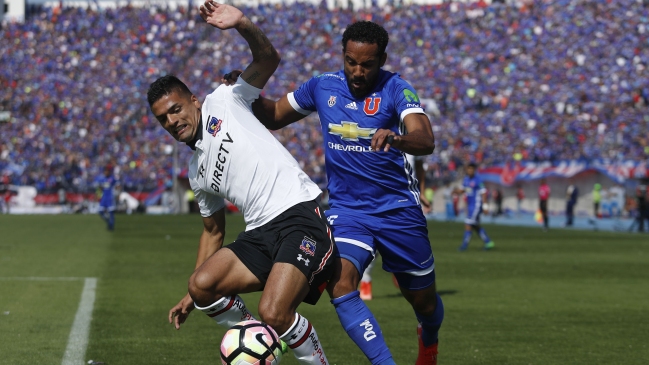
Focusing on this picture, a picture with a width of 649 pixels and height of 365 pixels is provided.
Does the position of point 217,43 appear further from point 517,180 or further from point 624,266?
point 624,266

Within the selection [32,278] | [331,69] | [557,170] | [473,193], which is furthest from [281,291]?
[331,69]

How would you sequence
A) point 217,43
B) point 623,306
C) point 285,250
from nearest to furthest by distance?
point 285,250, point 623,306, point 217,43

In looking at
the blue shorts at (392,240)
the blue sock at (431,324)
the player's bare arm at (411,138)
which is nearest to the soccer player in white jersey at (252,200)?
the blue shorts at (392,240)

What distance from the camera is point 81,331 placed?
28.9ft

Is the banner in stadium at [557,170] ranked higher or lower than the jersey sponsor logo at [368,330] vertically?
lower

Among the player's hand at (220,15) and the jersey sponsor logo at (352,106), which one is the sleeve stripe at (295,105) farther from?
the player's hand at (220,15)

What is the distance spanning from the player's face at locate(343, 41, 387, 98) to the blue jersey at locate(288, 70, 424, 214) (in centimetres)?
10

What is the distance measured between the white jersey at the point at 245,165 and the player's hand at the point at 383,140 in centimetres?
84

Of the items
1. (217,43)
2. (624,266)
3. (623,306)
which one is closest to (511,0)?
(217,43)

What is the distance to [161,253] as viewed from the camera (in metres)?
20.3

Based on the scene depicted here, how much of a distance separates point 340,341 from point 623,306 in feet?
15.7

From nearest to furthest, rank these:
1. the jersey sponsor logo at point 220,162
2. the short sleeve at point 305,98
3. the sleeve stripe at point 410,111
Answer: the jersey sponsor logo at point 220,162 < the sleeve stripe at point 410,111 < the short sleeve at point 305,98

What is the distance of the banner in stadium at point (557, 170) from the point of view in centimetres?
4069

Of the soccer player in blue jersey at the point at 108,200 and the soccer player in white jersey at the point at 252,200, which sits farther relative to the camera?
the soccer player in blue jersey at the point at 108,200
